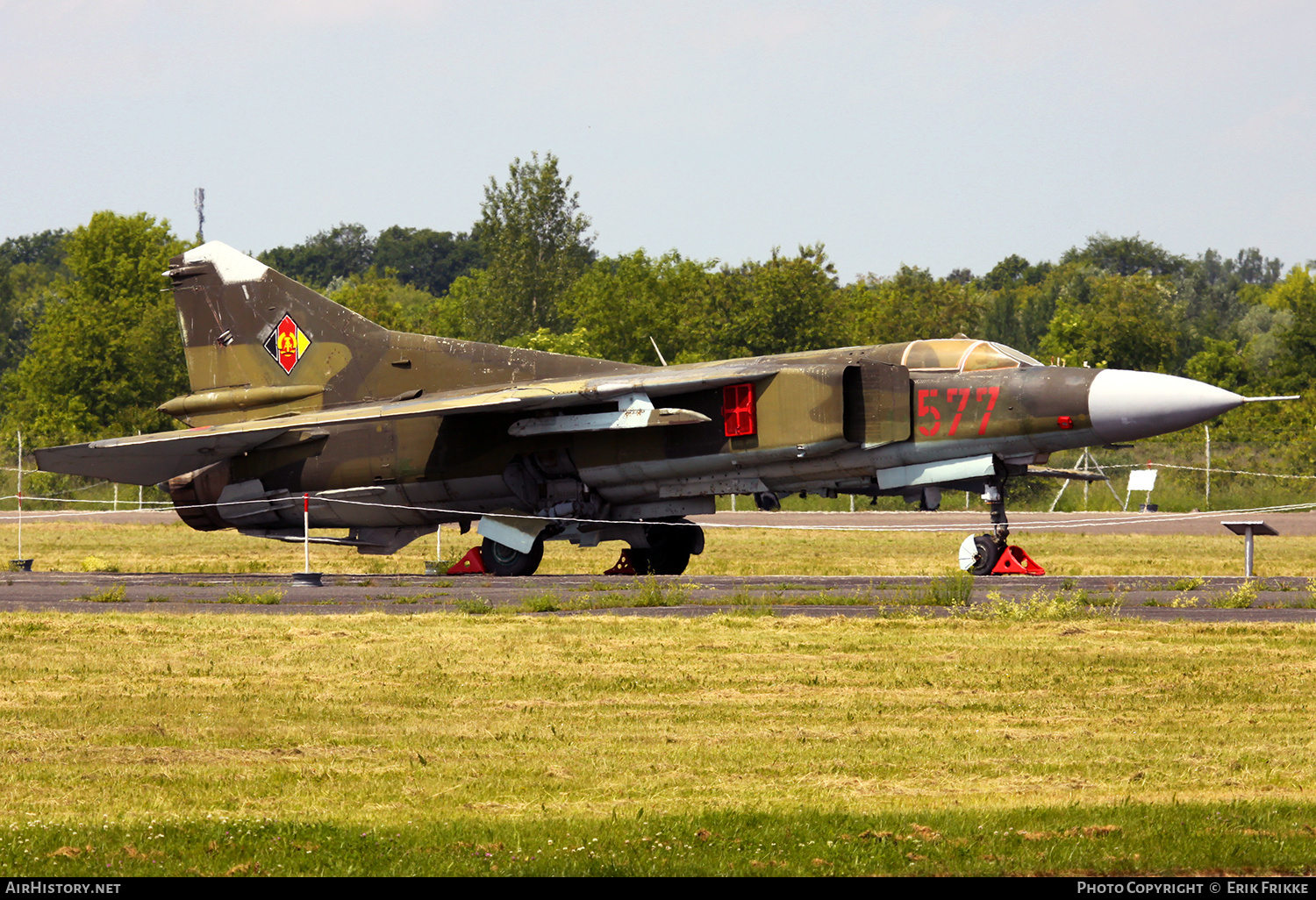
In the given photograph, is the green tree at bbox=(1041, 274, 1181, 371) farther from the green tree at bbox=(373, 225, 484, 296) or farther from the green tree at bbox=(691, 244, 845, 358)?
the green tree at bbox=(373, 225, 484, 296)

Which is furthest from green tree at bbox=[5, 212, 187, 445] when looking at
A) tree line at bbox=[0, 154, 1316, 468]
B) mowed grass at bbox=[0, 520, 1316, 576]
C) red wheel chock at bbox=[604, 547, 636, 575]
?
red wheel chock at bbox=[604, 547, 636, 575]

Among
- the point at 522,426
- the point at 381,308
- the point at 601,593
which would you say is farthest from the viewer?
the point at 381,308

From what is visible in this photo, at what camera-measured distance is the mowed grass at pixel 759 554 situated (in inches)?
864

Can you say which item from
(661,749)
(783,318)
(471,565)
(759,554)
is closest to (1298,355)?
(783,318)

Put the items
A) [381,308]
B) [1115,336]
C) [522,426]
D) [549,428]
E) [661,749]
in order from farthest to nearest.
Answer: [381,308] < [1115,336] < [522,426] < [549,428] < [661,749]

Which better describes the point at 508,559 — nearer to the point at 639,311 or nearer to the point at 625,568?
the point at 625,568

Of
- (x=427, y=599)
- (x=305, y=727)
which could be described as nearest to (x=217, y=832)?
(x=305, y=727)

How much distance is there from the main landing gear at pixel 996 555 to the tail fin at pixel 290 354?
524 cm

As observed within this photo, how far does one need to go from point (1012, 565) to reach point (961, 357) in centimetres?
282

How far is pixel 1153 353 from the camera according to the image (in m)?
67.9

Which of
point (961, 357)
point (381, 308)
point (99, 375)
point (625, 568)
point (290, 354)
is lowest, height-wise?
point (625, 568)

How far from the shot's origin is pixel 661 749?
7.82m

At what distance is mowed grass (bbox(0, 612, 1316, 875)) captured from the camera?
5684mm
